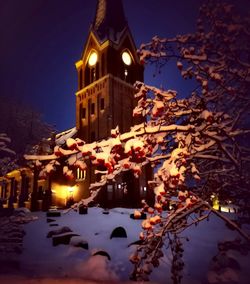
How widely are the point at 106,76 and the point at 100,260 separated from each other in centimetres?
2671

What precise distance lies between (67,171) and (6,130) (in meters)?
42.7

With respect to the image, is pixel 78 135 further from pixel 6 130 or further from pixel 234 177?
pixel 234 177

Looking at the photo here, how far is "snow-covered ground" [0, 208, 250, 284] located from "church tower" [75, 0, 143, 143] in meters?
18.3

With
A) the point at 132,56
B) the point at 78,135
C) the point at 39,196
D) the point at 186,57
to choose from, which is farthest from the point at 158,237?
the point at 132,56

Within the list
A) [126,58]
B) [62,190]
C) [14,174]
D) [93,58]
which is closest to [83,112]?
[93,58]

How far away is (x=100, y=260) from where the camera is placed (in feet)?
40.0

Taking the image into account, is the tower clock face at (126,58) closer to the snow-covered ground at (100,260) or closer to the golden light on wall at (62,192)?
the golden light on wall at (62,192)

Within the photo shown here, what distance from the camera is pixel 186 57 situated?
5.61 meters

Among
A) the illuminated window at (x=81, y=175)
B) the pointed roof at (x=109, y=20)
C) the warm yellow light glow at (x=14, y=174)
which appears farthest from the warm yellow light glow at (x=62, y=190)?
the pointed roof at (x=109, y=20)

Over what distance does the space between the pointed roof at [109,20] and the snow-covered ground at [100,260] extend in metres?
29.0

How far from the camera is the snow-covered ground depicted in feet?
34.9

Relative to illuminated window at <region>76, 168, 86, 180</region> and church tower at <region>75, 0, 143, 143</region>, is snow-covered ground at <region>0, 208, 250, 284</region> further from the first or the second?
church tower at <region>75, 0, 143, 143</region>

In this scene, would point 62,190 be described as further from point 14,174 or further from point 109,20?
point 109,20

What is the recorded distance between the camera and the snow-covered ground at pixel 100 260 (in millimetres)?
10641
